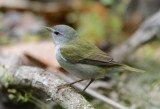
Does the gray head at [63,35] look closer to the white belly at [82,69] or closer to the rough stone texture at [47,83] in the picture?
the white belly at [82,69]

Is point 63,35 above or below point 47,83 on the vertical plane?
above

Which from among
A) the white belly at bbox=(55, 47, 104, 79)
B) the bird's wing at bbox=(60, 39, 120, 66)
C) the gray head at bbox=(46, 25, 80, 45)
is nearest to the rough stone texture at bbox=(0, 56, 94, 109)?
the white belly at bbox=(55, 47, 104, 79)

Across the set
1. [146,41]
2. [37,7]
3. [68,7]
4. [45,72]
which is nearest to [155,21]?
[146,41]

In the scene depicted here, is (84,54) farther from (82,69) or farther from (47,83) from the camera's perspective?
(47,83)

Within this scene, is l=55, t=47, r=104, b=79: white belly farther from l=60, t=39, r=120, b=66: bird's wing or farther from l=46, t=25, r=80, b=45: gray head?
l=46, t=25, r=80, b=45: gray head

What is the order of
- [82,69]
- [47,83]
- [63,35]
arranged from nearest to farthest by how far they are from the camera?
1. [47,83]
2. [82,69]
3. [63,35]

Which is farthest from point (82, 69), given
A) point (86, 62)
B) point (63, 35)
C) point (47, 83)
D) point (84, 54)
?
point (63, 35)

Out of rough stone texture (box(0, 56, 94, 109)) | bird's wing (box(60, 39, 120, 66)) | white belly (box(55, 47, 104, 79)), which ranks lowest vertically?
rough stone texture (box(0, 56, 94, 109))

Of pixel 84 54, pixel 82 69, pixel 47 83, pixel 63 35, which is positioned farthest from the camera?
pixel 63 35
